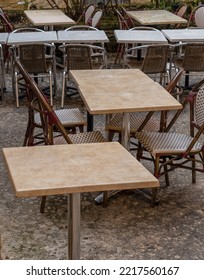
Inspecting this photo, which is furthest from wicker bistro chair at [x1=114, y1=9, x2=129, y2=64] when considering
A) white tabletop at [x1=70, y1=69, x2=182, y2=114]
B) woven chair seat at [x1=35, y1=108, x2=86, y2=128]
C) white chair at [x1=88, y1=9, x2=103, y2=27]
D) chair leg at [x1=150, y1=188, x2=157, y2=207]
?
chair leg at [x1=150, y1=188, x2=157, y2=207]

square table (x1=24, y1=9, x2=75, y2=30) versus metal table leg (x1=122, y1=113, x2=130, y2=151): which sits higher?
metal table leg (x1=122, y1=113, x2=130, y2=151)

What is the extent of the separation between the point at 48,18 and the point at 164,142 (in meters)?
4.75

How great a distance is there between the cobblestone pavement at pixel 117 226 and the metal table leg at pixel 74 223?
0.67 m

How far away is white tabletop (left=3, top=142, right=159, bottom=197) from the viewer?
9.32 ft

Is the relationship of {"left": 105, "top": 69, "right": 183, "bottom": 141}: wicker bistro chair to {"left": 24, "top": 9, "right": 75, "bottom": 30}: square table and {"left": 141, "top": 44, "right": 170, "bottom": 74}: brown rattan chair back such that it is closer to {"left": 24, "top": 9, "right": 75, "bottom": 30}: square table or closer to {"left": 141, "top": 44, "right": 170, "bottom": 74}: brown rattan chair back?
{"left": 141, "top": 44, "right": 170, "bottom": 74}: brown rattan chair back

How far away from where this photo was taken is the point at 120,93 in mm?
4746

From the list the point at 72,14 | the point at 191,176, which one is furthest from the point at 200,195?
A: the point at 72,14

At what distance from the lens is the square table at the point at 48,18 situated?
8.74 m

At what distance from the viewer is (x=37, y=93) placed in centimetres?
439

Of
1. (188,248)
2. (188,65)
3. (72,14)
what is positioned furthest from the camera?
(72,14)

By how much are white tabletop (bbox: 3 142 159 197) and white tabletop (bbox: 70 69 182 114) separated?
3.35ft

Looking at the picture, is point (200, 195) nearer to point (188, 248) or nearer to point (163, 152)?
point (163, 152)

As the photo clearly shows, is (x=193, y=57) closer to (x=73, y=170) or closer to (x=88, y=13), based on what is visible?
(x=88, y=13)
